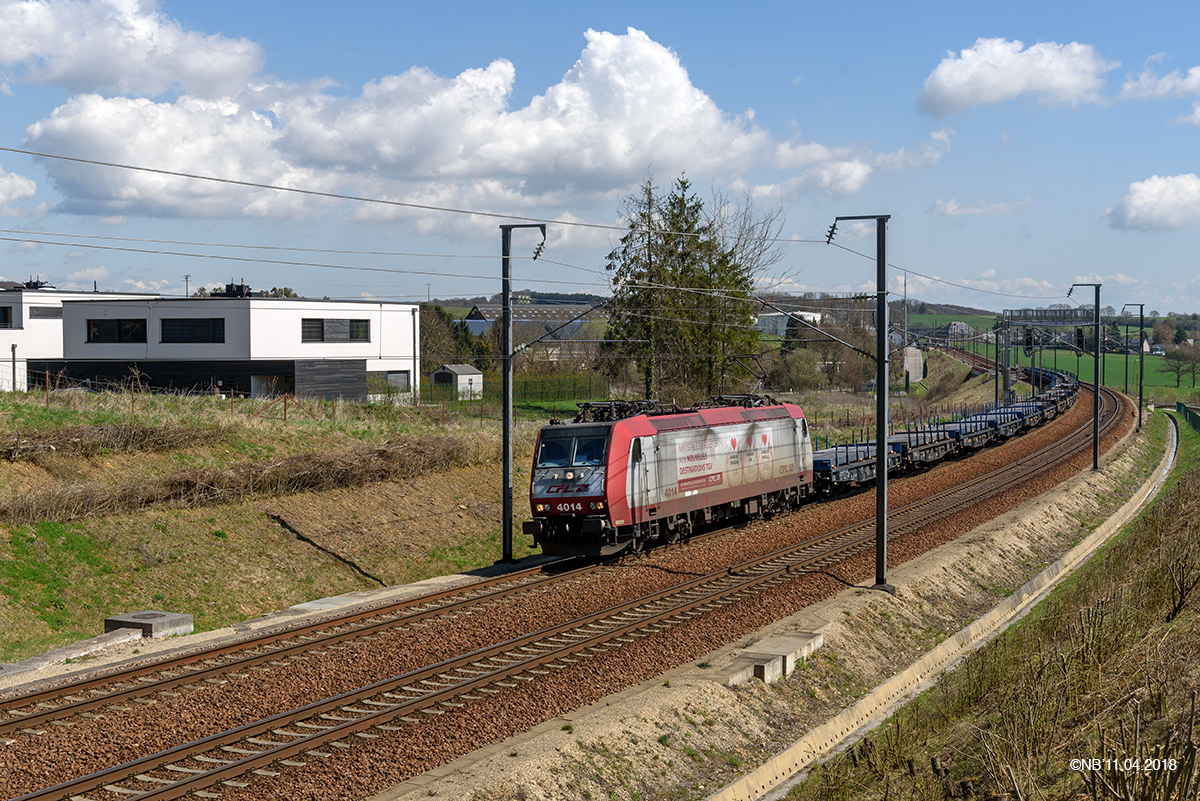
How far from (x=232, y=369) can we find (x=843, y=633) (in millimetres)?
42918

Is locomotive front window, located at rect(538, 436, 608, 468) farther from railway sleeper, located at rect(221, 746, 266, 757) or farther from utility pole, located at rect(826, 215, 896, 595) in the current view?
railway sleeper, located at rect(221, 746, 266, 757)

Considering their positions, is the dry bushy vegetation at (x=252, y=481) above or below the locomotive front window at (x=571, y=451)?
below

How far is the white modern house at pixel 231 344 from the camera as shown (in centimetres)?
5319

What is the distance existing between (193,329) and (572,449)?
38251mm

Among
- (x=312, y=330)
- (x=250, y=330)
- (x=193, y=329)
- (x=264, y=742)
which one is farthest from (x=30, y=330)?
(x=264, y=742)

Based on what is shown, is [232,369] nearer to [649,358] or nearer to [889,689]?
[649,358]

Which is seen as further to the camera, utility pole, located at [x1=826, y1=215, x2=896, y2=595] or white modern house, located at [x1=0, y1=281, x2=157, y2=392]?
white modern house, located at [x1=0, y1=281, x2=157, y2=392]

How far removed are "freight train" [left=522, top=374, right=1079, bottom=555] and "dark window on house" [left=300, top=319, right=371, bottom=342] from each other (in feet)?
103

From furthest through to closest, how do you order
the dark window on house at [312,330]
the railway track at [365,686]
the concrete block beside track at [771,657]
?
the dark window on house at [312,330] → the concrete block beside track at [771,657] → the railway track at [365,686]

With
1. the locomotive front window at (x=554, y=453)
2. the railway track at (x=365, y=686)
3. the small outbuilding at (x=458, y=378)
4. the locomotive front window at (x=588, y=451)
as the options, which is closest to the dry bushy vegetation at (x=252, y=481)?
the locomotive front window at (x=554, y=453)

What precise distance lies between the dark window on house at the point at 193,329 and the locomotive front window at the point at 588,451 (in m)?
36.4

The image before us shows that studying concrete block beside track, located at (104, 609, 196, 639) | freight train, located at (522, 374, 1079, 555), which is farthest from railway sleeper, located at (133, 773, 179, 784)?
freight train, located at (522, 374, 1079, 555)

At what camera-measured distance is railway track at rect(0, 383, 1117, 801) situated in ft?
35.8

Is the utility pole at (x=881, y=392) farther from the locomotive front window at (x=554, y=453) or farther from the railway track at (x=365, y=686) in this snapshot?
the locomotive front window at (x=554, y=453)
